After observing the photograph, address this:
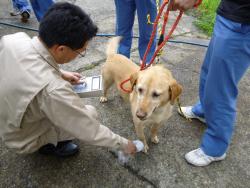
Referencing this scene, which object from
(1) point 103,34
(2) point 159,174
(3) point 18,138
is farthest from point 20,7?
(2) point 159,174

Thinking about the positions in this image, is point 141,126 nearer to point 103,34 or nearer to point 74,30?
point 74,30

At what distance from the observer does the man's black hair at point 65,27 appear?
172 centimetres

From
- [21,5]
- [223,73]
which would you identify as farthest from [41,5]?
[223,73]

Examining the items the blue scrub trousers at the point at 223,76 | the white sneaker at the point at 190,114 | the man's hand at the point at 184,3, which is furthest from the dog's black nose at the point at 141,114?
the white sneaker at the point at 190,114

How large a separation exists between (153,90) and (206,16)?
4039 millimetres

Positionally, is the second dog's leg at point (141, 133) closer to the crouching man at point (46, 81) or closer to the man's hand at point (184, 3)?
the crouching man at point (46, 81)

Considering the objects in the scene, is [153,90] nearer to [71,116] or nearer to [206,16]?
[71,116]

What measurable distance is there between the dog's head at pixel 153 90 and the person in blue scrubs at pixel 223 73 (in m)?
0.28

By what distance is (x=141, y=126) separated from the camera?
7.89 ft

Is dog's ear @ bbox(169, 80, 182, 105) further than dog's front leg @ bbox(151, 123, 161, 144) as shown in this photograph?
No

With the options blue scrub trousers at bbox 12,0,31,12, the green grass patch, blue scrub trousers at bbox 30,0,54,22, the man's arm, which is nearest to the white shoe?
the man's arm

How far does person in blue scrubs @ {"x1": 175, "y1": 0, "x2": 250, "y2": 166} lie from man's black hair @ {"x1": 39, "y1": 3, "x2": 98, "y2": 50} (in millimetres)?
895

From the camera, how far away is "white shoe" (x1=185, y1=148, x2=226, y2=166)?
2424 millimetres

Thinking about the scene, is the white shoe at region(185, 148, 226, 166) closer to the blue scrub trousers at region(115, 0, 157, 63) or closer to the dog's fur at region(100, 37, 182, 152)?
the dog's fur at region(100, 37, 182, 152)
